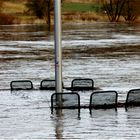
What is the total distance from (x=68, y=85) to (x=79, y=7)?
312 feet

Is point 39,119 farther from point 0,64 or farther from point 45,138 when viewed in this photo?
point 0,64

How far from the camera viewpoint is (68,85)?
81.2ft

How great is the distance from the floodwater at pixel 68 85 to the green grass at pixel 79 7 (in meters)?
66.4

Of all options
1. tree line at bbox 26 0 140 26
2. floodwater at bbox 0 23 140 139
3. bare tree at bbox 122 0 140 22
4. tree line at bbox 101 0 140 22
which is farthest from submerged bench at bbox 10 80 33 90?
bare tree at bbox 122 0 140 22

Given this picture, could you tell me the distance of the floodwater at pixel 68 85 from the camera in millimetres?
14328

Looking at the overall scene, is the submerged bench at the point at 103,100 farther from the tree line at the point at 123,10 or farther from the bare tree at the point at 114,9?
the bare tree at the point at 114,9

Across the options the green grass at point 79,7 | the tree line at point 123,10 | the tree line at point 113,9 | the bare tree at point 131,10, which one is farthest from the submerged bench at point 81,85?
the green grass at point 79,7

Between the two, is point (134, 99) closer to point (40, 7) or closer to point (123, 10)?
point (40, 7)

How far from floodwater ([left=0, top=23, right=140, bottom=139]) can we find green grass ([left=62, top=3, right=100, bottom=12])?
66.4m

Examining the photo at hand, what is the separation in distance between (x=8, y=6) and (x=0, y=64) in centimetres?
8166

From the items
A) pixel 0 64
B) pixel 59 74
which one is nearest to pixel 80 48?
pixel 0 64

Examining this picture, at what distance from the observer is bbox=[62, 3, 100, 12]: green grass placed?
116m

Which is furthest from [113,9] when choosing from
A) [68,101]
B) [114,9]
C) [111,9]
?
[68,101]

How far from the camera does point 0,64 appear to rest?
120 feet
